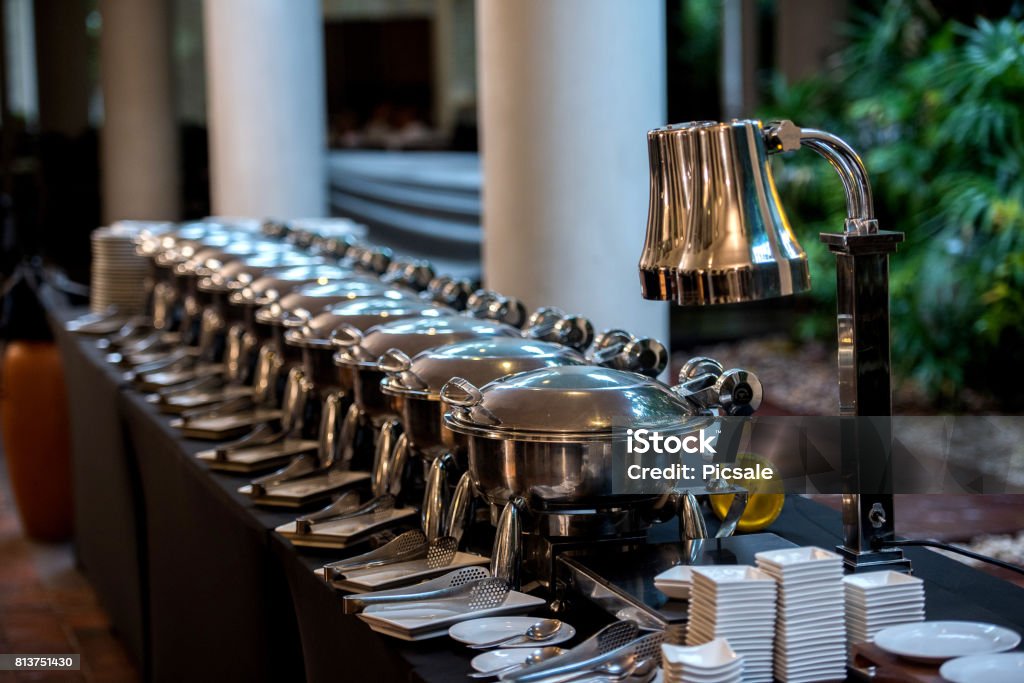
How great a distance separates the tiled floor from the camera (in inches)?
120

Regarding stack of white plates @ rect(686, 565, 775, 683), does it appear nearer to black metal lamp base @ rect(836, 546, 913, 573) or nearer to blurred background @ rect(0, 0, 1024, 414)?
black metal lamp base @ rect(836, 546, 913, 573)

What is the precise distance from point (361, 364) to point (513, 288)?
48.1 inches

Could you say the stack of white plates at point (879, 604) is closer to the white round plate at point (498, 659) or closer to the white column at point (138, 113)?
the white round plate at point (498, 659)

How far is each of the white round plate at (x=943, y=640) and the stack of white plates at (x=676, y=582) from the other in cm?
17

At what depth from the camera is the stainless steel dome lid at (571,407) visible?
1.29 metres

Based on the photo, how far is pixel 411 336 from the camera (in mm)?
1813

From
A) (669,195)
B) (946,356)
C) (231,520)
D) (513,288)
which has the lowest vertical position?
(946,356)

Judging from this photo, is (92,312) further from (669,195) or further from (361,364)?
(669,195)

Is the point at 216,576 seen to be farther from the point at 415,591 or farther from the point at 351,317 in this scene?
the point at 415,591

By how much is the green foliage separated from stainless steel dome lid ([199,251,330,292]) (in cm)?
343

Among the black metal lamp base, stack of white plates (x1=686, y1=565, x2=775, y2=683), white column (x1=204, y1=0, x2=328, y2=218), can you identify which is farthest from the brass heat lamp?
white column (x1=204, y1=0, x2=328, y2=218)

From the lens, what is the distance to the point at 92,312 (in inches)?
155

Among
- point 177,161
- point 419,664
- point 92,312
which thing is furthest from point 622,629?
point 177,161

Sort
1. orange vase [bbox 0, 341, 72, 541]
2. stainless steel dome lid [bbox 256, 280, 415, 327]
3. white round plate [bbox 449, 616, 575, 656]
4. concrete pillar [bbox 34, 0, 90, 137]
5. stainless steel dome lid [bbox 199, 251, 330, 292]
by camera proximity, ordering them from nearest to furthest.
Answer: white round plate [bbox 449, 616, 575, 656], stainless steel dome lid [bbox 256, 280, 415, 327], stainless steel dome lid [bbox 199, 251, 330, 292], orange vase [bbox 0, 341, 72, 541], concrete pillar [bbox 34, 0, 90, 137]
